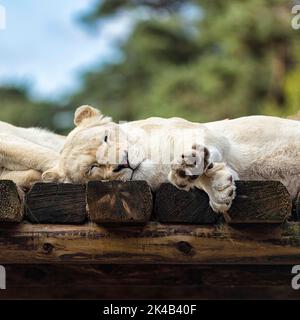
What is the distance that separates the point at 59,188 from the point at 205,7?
11.8 m

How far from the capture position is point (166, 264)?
395 centimetres

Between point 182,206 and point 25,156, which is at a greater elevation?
point 25,156

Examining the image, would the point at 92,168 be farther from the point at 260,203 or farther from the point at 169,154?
the point at 260,203

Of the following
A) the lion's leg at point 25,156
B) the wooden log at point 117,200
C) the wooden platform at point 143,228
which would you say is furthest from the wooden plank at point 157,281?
the wooden log at point 117,200

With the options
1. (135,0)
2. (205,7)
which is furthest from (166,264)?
(135,0)

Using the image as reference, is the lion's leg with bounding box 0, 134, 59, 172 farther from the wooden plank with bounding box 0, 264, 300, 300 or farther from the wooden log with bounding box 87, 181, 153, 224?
the wooden log with bounding box 87, 181, 153, 224

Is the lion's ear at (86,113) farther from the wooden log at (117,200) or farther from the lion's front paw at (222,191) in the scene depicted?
the lion's front paw at (222,191)

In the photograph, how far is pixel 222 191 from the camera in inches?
133

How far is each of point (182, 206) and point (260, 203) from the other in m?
0.31

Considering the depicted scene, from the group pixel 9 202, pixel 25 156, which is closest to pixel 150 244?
pixel 9 202

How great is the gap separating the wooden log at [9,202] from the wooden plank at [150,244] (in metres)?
0.11

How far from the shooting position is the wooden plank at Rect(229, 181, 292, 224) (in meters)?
3.42

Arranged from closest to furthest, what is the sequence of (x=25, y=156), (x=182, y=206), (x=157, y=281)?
(x=182, y=206)
(x=157, y=281)
(x=25, y=156)

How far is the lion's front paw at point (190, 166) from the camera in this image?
333 centimetres
